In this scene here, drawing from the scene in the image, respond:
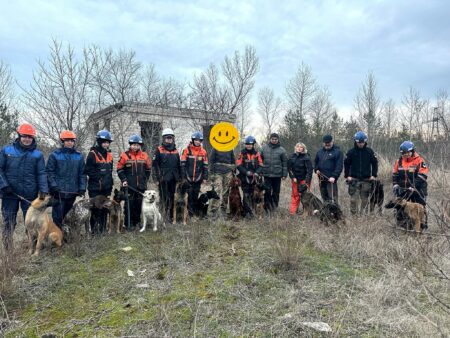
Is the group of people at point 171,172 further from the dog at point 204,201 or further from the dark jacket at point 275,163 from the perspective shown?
the dog at point 204,201

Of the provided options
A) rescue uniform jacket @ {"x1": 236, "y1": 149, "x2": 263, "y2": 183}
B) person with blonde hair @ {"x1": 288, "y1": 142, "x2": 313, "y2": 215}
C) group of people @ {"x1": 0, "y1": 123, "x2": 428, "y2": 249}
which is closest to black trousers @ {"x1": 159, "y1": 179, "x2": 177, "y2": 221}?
group of people @ {"x1": 0, "y1": 123, "x2": 428, "y2": 249}

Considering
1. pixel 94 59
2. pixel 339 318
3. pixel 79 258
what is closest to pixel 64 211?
pixel 79 258

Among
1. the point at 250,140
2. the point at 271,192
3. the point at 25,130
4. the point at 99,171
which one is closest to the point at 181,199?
the point at 99,171

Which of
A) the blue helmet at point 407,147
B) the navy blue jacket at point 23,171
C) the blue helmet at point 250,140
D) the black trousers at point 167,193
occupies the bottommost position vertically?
the black trousers at point 167,193

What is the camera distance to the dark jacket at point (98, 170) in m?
6.69

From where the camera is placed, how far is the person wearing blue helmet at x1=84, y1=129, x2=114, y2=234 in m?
6.70

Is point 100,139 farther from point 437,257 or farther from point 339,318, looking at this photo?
point 437,257

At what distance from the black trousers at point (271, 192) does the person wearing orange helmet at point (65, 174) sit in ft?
13.4

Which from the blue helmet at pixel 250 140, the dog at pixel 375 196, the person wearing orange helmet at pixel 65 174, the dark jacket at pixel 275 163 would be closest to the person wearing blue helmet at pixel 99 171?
the person wearing orange helmet at pixel 65 174

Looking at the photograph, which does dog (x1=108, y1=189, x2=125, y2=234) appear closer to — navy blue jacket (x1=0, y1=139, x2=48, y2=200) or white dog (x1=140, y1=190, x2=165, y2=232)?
white dog (x1=140, y1=190, x2=165, y2=232)

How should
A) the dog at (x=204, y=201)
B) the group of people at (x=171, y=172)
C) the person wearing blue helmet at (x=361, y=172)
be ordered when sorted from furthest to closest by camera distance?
the dog at (x=204, y=201)
the person wearing blue helmet at (x=361, y=172)
the group of people at (x=171, y=172)

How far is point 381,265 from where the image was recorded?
502 centimetres

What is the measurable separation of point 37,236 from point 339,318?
4720mm

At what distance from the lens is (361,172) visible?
25.8ft
